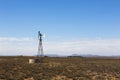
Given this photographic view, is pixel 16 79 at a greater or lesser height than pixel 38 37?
lesser

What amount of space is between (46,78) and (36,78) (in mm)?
Result: 1234

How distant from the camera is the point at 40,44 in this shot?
4926 inches

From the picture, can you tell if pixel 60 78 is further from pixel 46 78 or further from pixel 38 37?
pixel 38 37

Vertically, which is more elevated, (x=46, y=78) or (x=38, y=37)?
(x=38, y=37)

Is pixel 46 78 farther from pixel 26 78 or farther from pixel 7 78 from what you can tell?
pixel 7 78

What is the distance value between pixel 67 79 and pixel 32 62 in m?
30.9

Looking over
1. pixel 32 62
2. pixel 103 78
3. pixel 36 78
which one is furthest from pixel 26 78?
pixel 32 62

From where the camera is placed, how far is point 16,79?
3388 centimetres

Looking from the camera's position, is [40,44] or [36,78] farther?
[40,44]

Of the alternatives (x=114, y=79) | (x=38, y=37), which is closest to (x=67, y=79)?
(x=114, y=79)

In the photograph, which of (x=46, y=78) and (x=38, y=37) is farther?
(x=38, y=37)

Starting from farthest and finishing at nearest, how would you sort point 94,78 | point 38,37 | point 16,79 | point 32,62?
point 38,37
point 32,62
point 94,78
point 16,79

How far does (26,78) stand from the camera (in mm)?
35031

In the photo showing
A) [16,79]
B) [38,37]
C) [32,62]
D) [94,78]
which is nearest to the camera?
[16,79]
